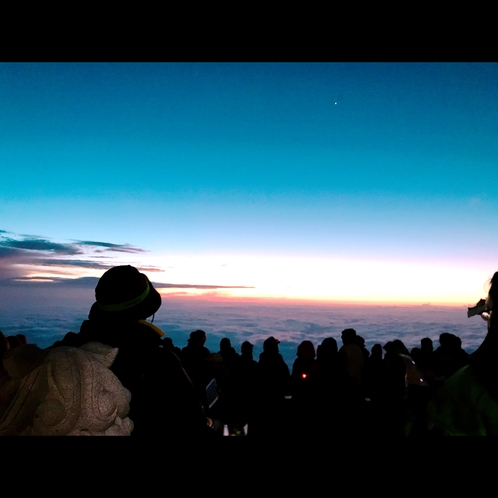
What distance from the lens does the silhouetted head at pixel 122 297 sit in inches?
53.6

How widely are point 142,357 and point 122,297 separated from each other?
0.83 feet

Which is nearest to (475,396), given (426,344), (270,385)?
(270,385)

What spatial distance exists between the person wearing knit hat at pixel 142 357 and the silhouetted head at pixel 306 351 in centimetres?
416

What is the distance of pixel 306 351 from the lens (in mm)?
5309

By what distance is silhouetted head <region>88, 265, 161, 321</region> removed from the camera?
1361mm

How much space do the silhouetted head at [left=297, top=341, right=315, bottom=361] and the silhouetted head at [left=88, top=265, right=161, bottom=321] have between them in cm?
418

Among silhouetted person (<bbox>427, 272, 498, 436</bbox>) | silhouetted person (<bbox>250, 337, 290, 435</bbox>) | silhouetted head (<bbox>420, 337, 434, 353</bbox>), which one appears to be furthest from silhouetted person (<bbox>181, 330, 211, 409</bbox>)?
silhouetted person (<bbox>427, 272, 498, 436</bbox>)

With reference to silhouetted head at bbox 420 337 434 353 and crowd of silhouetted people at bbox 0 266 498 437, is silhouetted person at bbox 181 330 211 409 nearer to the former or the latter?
crowd of silhouetted people at bbox 0 266 498 437

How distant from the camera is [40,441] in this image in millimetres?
716

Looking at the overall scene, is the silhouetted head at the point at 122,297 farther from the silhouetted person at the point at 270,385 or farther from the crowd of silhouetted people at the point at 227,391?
the silhouetted person at the point at 270,385
